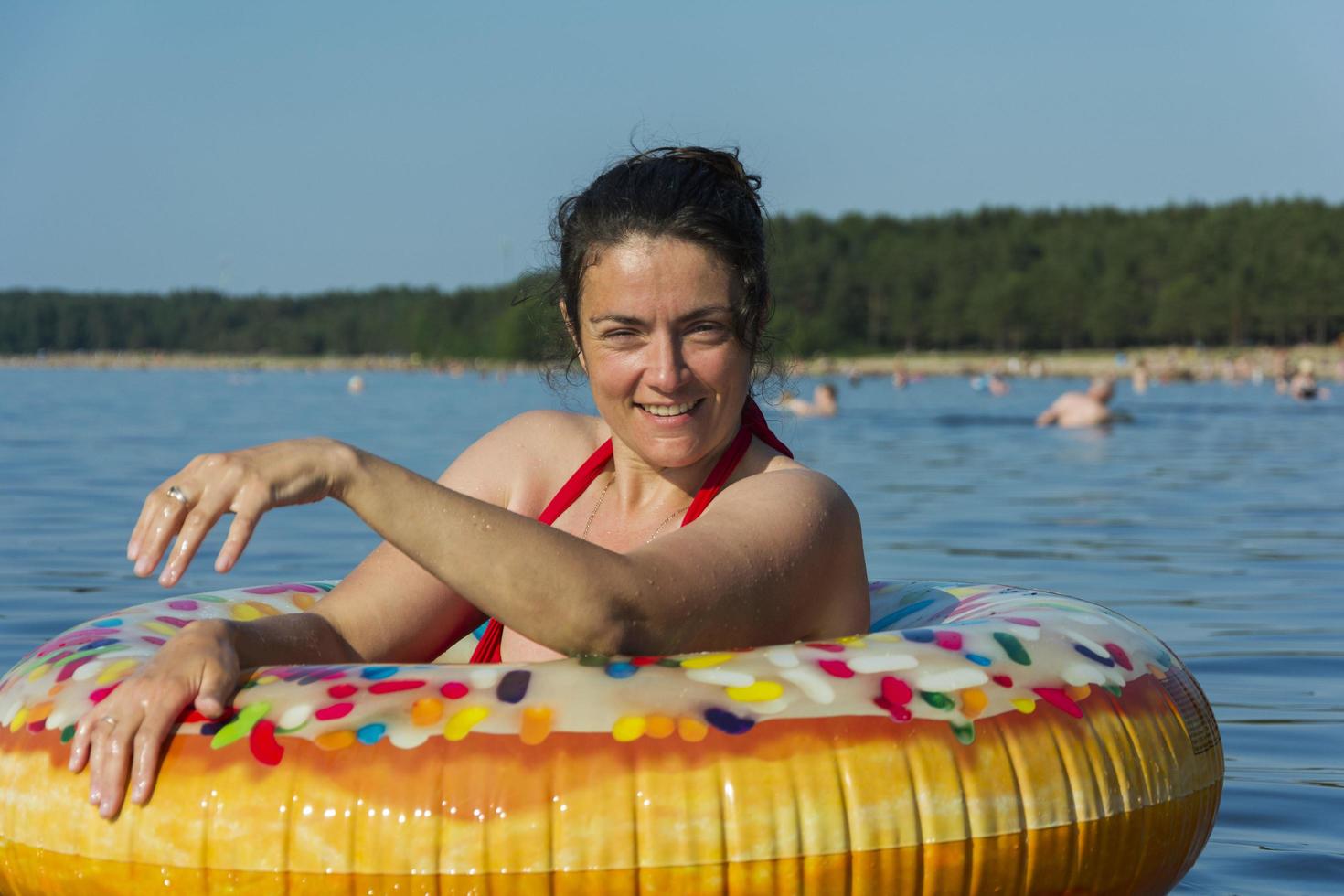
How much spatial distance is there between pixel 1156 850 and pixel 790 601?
0.77m

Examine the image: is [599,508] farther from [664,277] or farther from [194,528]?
[194,528]

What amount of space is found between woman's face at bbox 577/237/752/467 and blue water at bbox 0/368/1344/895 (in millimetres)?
778

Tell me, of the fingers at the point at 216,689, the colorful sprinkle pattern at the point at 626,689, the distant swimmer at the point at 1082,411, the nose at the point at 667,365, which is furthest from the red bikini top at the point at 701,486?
the distant swimmer at the point at 1082,411

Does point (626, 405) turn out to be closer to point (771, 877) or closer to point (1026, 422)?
point (771, 877)

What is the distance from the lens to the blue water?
4.74 meters

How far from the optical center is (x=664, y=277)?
302 cm

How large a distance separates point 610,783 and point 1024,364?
8010 centimetres

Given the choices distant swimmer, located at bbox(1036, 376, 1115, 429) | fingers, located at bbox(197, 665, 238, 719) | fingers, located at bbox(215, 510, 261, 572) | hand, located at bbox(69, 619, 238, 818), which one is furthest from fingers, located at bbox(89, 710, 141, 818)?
distant swimmer, located at bbox(1036, 376, 1115, 429)

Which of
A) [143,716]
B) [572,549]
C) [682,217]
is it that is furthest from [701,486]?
[143,716]

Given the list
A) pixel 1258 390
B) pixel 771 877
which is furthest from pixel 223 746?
pixel 1258 390

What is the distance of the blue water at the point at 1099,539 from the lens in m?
4.74

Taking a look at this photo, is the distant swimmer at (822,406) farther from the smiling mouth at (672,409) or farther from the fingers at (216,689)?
the fingers at (216,689)

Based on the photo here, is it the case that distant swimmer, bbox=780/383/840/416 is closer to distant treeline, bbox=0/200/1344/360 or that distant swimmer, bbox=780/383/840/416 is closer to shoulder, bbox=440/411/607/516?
shoulder, bbox=440/411/607/516

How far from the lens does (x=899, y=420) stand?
93.1 ft
